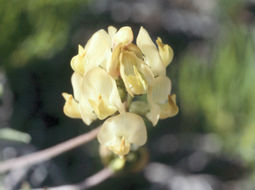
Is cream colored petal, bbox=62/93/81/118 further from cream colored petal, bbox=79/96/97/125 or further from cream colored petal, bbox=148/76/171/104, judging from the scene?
cream colored petal, bbox=148/76/171/104

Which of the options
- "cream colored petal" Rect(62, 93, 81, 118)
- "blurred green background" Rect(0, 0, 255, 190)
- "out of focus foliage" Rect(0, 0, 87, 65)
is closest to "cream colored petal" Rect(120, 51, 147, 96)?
"cream colored petal" Rect(62, 93, 81, 118)

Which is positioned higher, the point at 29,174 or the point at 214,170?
the point at 29,174

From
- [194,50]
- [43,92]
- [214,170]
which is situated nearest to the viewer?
[43,92]

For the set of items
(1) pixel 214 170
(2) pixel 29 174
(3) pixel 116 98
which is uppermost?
(3) pixel 116 98

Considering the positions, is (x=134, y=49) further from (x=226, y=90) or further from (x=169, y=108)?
(x=226, y=90)

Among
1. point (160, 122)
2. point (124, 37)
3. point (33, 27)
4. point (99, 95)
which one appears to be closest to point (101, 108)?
point (99, 95)

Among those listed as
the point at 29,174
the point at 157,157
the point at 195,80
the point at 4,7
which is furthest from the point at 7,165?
the point at 195,80

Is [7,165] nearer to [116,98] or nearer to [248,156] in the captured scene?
[116,98]
